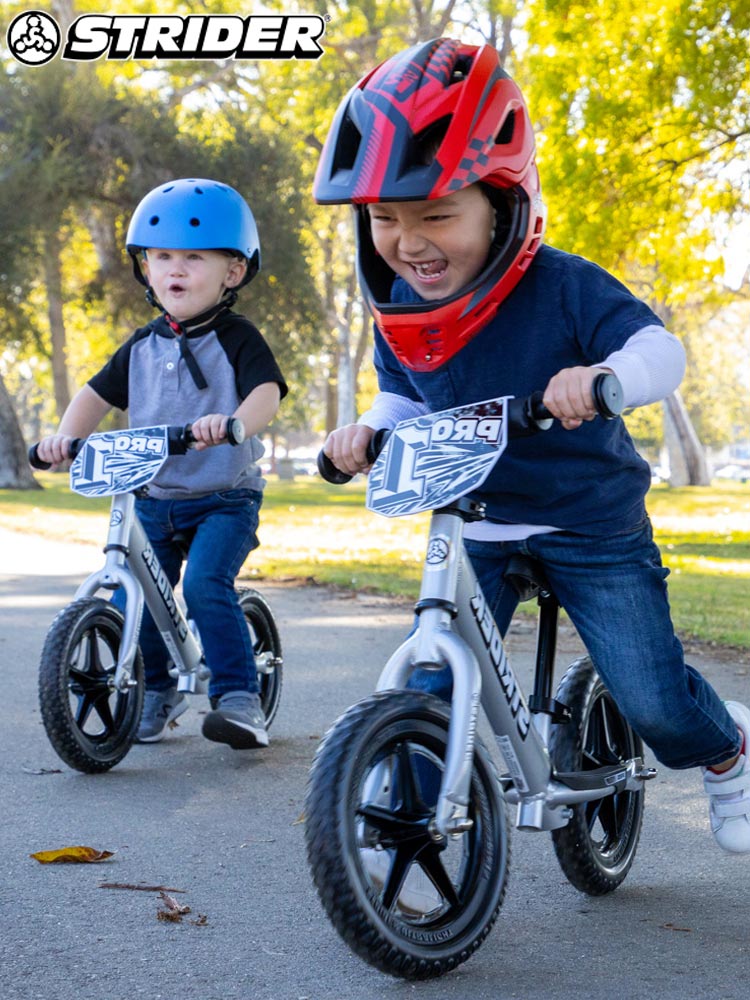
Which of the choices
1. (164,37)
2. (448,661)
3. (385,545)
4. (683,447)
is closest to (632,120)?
(385,545)

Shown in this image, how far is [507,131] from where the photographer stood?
3.04 m

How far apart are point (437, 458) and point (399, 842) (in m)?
0.75

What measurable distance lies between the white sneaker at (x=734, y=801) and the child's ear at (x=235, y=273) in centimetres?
259

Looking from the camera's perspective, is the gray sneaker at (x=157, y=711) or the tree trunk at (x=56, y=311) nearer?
the gray sneaker at (x=157, y=711)

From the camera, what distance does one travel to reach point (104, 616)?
493 cm

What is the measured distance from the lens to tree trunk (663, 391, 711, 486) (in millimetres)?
39312

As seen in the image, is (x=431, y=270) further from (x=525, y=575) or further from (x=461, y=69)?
(x=525, y=575)

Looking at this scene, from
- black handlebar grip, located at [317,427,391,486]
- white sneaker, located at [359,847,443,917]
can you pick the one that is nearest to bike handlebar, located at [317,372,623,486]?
black handlebar grip, located at [317,427,391,486]

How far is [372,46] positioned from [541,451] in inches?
1345

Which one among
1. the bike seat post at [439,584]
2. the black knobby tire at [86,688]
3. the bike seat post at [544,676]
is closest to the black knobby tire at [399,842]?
the bike seat post at [439,584]

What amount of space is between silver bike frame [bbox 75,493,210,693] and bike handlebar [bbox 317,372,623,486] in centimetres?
186

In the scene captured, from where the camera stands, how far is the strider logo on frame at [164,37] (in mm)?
26250

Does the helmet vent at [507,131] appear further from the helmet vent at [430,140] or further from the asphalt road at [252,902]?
the asphalt road at [252,902]

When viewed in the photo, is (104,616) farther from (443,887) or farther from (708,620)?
(708,620)
